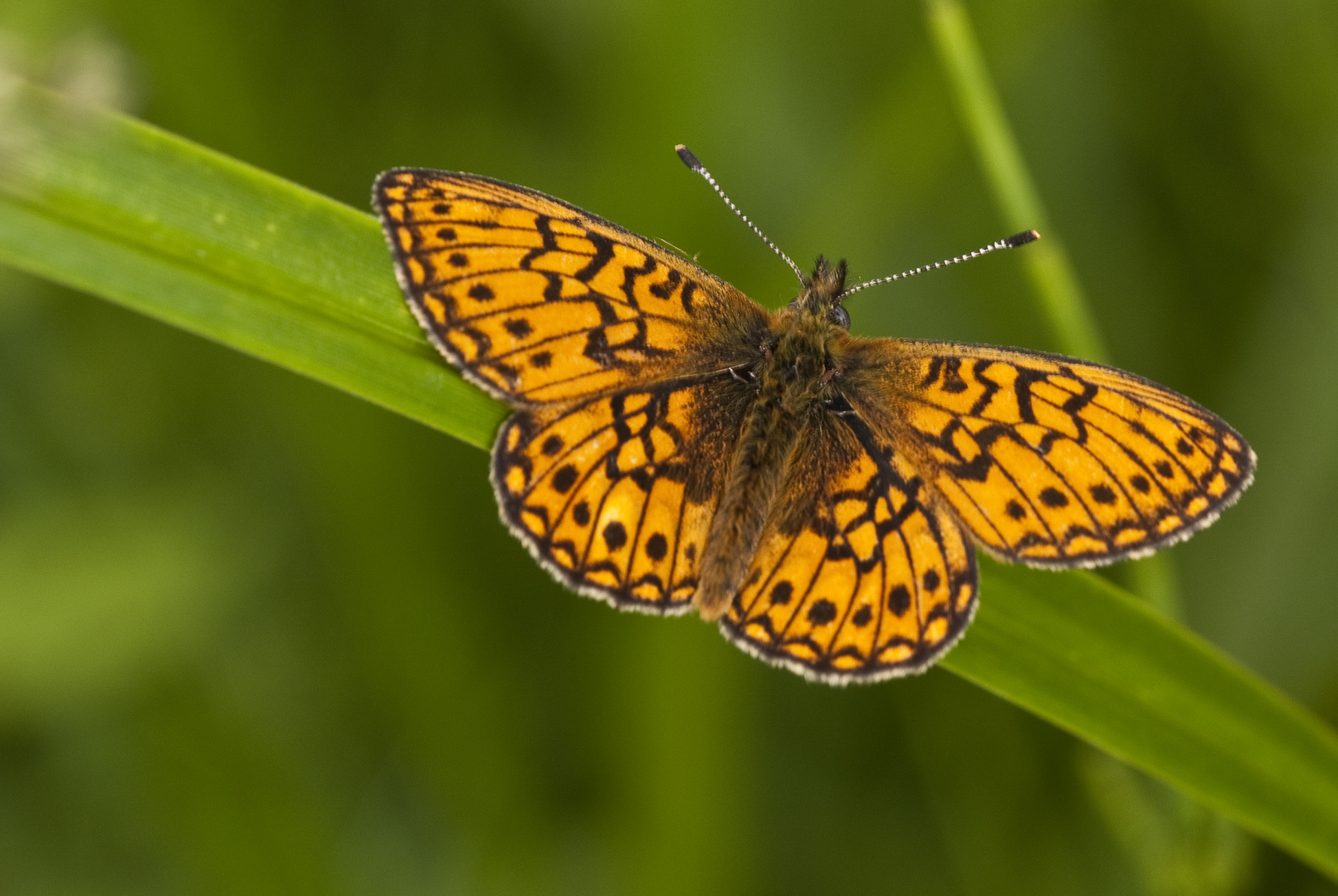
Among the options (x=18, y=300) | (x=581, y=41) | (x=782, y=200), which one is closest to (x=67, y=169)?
(x=18, y=300)

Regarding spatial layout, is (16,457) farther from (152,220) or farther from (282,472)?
(152,220)

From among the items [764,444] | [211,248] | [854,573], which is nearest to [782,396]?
[764,444]

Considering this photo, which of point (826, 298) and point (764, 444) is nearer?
point (764, 444)

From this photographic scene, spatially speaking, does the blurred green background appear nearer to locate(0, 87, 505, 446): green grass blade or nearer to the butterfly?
locate(0, 87, 505, 446): green grass blade

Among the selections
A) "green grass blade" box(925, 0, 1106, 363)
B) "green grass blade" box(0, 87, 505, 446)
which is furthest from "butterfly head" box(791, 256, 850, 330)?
"green grass blade" box(0, 87, 505, 446)

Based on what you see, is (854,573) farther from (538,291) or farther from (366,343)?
(366,343)

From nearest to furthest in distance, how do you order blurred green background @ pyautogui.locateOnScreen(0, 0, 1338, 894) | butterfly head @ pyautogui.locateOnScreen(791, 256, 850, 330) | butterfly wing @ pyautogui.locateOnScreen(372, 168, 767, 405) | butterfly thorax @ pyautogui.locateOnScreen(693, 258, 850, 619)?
butterfly wing @ pyautogui.locateOnScreen(372, 168, 767, 405), butterfly thorax @ pyautogui.locateOnScreen(693, 258, 850, 619), butterfly head @ pyautogui.locateOnScreen(791, 256, 850, 330), blurred green background @ pyautogui.locateOnScreen(0, 0, 1338, 894)
